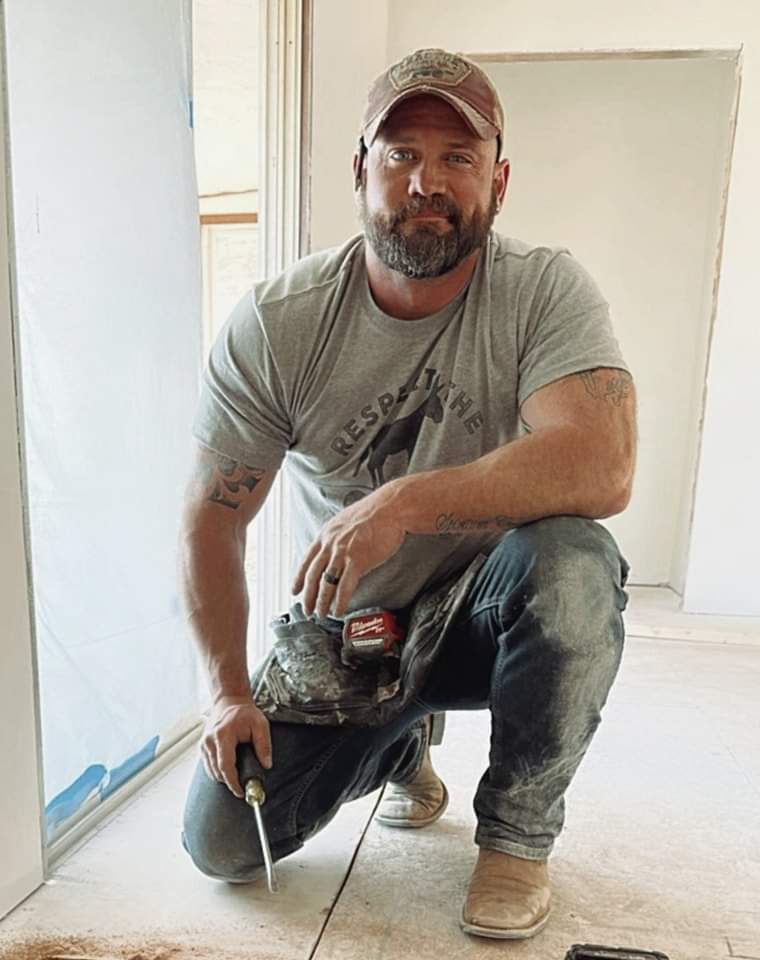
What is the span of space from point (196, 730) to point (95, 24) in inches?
48.4

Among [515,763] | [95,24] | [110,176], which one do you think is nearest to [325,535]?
[515,763]

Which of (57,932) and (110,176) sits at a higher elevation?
(110,176)

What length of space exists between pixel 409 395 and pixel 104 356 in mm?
472

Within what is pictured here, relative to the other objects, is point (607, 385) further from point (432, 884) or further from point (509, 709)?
point (432, 884)

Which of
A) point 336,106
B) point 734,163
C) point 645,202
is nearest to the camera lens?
point 336,106

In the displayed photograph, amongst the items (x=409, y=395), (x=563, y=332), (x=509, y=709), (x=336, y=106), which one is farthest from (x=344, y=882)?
(x=336, y=106)

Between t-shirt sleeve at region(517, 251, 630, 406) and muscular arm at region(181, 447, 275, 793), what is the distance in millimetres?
405

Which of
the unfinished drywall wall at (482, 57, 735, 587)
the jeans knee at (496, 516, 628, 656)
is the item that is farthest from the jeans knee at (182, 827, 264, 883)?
the unfinished drywall wall at (482, 57, 735, 587)

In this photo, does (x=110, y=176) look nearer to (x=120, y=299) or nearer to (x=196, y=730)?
(x=120, y=299)

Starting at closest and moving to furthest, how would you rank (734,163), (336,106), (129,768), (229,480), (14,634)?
(14,634), (229,480), (129,768), (336,106), (734,163)

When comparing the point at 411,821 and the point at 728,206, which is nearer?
the point at 411,821

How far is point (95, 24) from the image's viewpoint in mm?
1119

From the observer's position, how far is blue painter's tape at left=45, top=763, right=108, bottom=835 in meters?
1.15

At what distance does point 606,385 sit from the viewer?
39.6 inches
